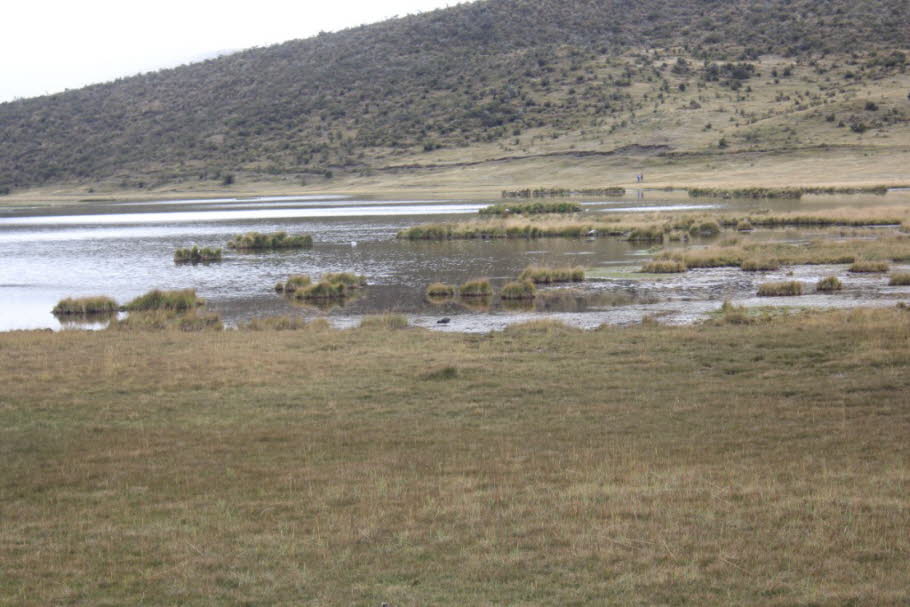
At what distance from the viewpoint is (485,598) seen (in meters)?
7.66

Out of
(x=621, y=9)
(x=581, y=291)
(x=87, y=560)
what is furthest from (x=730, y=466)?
(x=621, y=9)

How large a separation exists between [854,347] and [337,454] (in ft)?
34.9

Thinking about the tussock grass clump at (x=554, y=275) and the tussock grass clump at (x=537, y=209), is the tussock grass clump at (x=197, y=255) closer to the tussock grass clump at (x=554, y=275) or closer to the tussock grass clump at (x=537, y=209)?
the tussock grass clump at (x=554, y=275)

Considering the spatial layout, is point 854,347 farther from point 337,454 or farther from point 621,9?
point 621,9

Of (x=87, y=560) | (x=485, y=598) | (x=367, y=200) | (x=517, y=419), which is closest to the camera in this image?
(x=485, y=598)

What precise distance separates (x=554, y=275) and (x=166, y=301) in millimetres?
13214

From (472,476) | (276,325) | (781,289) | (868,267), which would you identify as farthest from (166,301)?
(472,476)

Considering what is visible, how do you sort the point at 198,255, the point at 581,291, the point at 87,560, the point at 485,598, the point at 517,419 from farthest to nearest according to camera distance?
the point at 198,255
the point at 581,291
the point at 517,419
the point at 87,560
the point at 485,598

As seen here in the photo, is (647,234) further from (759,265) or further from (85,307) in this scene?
(85,307)

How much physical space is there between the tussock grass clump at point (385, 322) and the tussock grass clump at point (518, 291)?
18.7ft

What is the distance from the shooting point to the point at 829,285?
3069 cm

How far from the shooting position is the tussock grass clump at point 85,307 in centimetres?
3334

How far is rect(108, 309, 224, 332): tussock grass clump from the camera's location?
92.3 ft

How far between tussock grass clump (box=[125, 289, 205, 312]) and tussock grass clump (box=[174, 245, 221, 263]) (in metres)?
15.9
